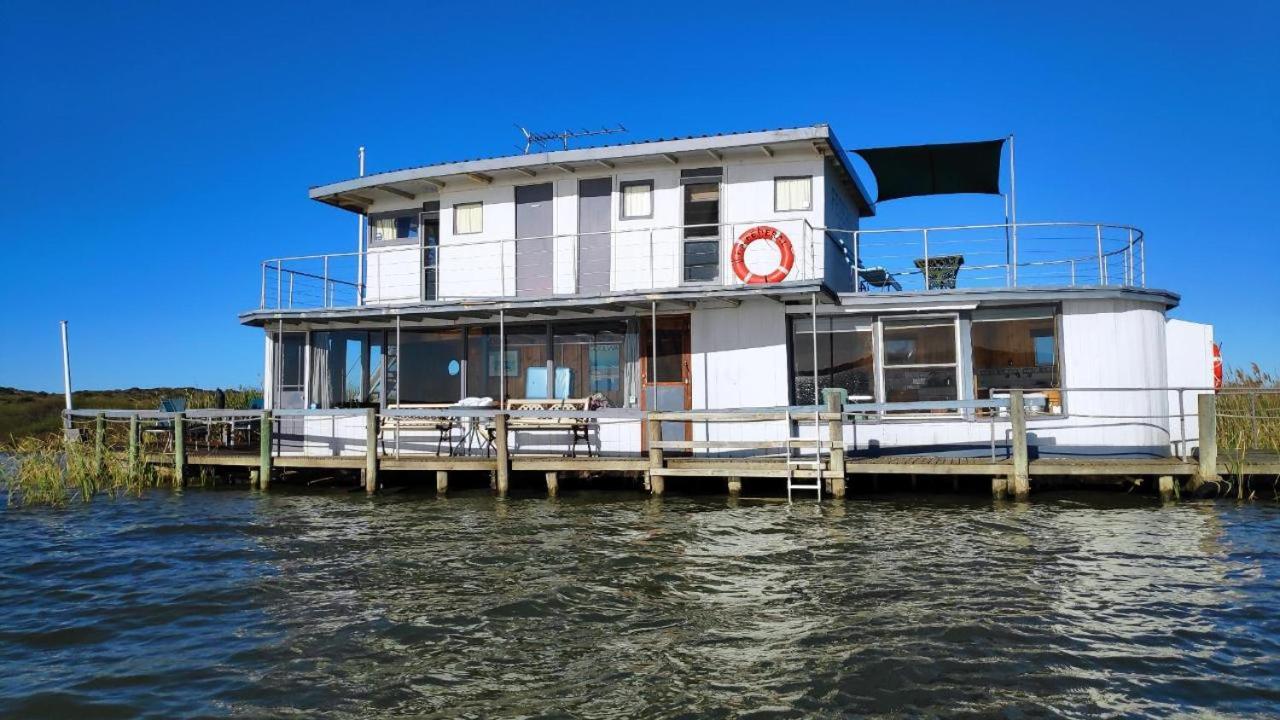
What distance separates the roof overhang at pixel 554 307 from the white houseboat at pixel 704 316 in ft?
0.19

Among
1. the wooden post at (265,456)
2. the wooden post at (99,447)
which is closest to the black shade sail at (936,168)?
the wooden post at (265,456)

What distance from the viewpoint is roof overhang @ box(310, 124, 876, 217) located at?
50.6 ft

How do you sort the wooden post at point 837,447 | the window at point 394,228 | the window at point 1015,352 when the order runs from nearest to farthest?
the wooden post at point 837,447 → the window at point 1015,352 → the window at point 394,228

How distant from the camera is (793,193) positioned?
16.0 meters

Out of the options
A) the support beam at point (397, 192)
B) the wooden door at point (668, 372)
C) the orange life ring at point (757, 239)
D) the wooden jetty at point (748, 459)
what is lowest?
the wooden jetty at point (748, 459)

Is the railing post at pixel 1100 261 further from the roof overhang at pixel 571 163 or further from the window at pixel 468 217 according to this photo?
the window at pixel 468 217

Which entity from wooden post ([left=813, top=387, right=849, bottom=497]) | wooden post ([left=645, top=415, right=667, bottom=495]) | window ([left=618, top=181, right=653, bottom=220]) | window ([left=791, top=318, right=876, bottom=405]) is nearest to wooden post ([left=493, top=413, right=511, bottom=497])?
wooden post ([left=645, top=415, right=667, bottom=495])

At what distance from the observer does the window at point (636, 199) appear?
1659cm

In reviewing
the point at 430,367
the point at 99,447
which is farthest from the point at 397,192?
the point at 99,447

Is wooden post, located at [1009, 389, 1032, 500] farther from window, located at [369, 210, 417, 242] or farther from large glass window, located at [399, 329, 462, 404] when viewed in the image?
window, located at [369, 210, 417, 242]

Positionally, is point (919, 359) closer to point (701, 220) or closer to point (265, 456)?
point (701, 220)

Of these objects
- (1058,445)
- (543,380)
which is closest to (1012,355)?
(1058,445)

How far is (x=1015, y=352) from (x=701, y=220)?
6219mm

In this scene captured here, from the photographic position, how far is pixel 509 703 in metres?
5.84
